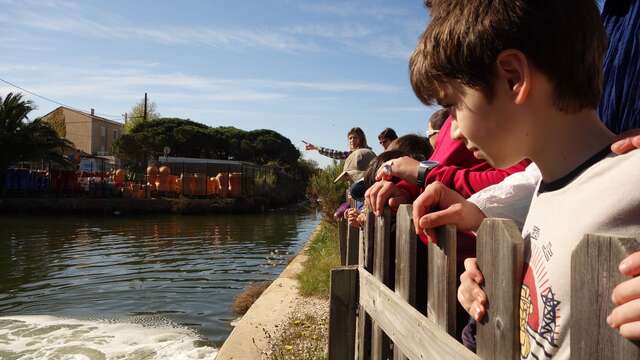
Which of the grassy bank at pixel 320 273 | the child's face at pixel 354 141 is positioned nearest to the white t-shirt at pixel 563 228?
the grassy bank at pixel 320 273

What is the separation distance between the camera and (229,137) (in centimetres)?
5250

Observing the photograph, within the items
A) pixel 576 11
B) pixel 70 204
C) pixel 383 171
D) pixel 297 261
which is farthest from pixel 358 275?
→ pixel 70 204

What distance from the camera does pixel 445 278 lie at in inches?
56.4

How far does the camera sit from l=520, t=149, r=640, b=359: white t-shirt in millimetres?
802

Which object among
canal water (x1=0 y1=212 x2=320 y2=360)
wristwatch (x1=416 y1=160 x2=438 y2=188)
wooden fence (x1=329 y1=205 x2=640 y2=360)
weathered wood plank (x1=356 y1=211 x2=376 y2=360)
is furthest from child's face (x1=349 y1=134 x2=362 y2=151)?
wristwatch (x1=416 y1=160 x2=438 y2=188)

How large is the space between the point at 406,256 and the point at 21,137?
33652 mm

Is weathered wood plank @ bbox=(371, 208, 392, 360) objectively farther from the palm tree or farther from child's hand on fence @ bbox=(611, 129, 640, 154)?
the palm tree

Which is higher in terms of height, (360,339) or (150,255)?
(360,339)

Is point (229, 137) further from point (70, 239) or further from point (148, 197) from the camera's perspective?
point (70, 239)

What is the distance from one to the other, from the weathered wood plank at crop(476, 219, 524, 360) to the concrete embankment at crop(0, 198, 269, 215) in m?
27.8

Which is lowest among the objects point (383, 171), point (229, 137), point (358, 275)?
point (358, 275)

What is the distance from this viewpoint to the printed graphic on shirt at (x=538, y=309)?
92 centimetres

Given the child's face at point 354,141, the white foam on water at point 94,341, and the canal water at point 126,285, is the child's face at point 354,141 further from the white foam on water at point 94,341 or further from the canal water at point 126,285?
the white foam on water at point 94,341

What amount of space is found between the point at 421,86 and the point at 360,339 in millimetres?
1526
